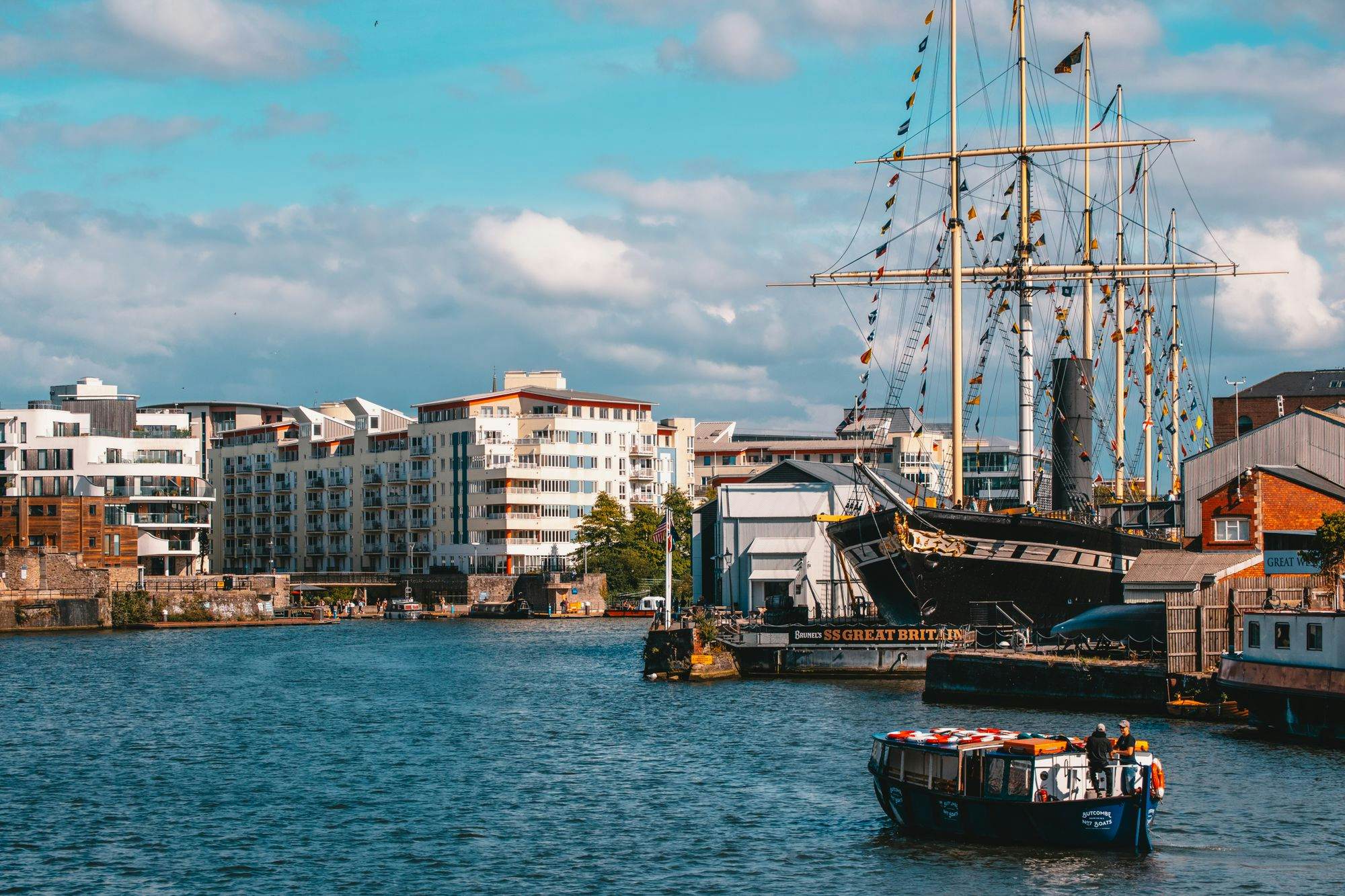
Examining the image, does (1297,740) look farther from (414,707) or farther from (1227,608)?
(414,707)

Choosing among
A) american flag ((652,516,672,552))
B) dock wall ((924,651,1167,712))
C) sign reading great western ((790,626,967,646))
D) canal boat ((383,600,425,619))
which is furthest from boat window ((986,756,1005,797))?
canal boat ((383,600,425,619))

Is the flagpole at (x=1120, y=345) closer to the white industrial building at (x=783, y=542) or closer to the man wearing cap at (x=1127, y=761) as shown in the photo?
the white industrial building at (x=783, y=542)

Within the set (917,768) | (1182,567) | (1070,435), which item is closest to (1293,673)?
(1182,567)

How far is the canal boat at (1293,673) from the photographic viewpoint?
47219 mm

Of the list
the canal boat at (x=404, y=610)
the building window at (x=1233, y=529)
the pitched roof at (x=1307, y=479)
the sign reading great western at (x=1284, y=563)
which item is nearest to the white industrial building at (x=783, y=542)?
the building window at (x=1233, y=529)

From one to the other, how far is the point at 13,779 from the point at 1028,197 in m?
63.2

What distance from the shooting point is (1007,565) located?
75.4 metres

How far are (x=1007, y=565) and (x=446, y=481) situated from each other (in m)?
99.9

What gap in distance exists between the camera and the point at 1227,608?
56.5m

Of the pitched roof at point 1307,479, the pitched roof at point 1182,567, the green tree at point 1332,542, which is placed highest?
the pitched roof at point 1307,479

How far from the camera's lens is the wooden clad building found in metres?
135

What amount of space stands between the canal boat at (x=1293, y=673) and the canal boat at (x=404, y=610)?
110m

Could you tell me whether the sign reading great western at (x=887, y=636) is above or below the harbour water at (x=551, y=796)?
above

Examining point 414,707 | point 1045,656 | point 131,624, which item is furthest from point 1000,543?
point 131,624
